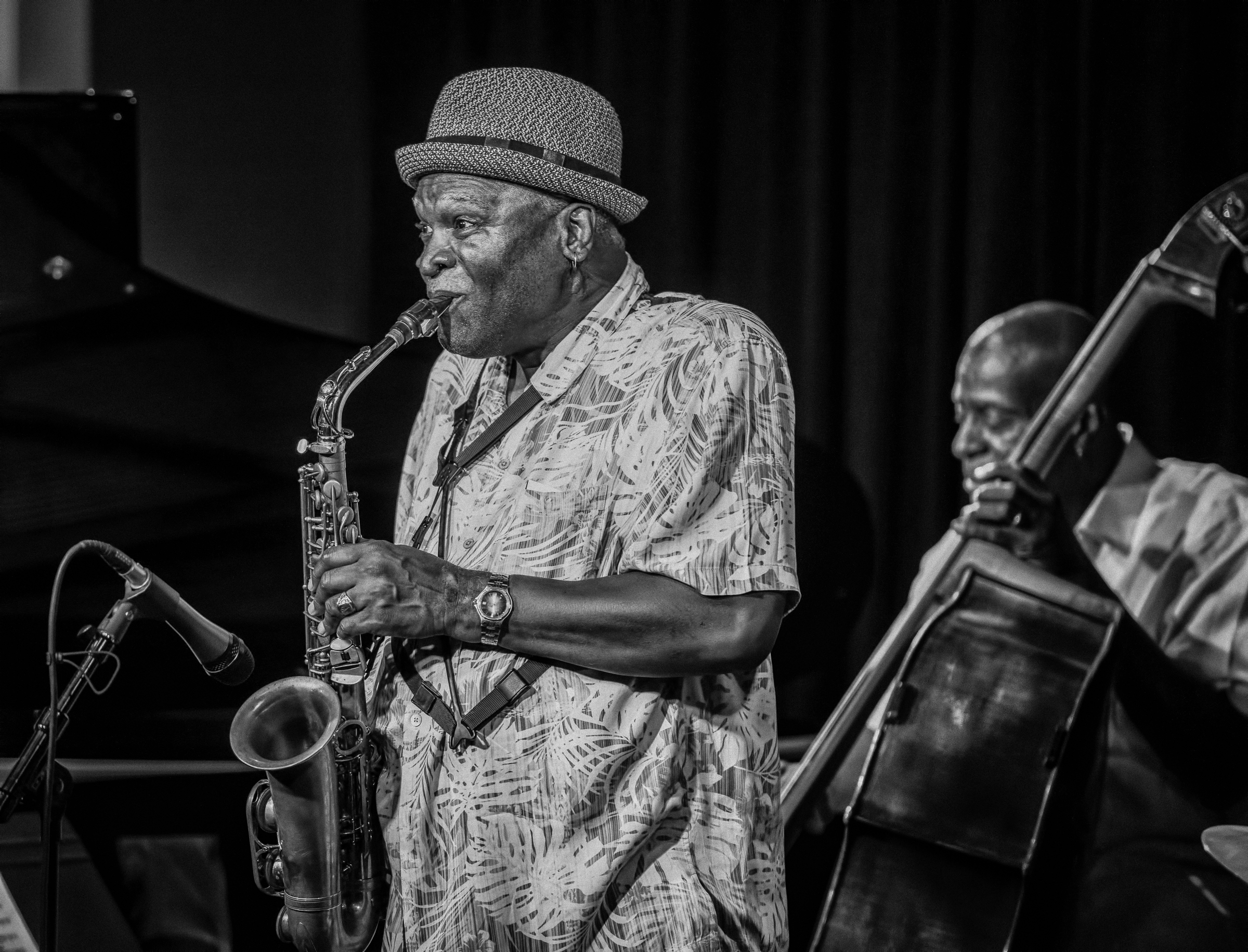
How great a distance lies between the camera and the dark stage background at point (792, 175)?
9.82 feet

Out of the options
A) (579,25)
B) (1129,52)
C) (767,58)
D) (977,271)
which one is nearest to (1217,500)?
(977,271)

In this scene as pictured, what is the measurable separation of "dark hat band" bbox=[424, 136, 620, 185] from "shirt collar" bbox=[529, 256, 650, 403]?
0.54ft

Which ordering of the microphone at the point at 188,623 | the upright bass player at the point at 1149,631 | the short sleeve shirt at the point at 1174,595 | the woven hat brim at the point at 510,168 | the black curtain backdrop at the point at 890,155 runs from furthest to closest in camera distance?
the black curtain backdrop at the point at 890,155
the short sleeve shirt at the point at 1174,595
the upright bass player at the point at 1149,631
the microphone at the point at 188,623
the woven hat brim at the point at 510,168

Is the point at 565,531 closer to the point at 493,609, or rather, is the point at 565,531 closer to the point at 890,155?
the point at 493,609

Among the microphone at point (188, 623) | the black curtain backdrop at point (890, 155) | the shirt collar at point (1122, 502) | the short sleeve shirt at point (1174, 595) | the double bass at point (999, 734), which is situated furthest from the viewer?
the black curtain backdrop at point (890, 155)

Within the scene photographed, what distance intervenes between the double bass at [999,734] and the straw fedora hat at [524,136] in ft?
4.48

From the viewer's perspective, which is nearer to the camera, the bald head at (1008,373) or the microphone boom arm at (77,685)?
the microphone boom arm at (77,685)

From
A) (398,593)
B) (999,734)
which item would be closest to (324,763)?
(398,593)

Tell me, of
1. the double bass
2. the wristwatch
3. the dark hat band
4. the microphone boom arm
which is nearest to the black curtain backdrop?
the double bass

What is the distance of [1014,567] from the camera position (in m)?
2.63

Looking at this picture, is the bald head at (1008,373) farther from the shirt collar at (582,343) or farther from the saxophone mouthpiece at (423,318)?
the saxophone mouthpiece at (423,318)

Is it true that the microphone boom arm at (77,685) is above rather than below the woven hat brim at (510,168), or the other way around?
below

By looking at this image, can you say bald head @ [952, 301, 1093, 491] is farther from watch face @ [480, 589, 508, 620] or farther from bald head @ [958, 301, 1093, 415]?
watch face @ [480, 589, 508, 620]

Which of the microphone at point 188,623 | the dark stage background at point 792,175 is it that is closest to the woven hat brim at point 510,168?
the microphone at point 188,623
